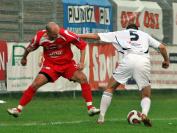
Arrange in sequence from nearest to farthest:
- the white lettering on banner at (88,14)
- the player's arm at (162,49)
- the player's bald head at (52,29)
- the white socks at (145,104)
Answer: the white socks at (145,104), the player's arm at (162,49), the player's bald head at (52,29), the white lettering on banner at (88,14)

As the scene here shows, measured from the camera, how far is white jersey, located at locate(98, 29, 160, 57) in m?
13.3

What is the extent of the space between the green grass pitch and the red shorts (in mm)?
864

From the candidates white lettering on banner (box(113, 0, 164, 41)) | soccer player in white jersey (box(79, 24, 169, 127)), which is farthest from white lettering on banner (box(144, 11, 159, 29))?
soccer player in white jersey (box(79, 24, 169, 127))

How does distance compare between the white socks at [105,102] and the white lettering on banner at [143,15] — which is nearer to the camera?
the white socks at [105,102]

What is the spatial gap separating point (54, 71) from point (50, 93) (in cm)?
1008

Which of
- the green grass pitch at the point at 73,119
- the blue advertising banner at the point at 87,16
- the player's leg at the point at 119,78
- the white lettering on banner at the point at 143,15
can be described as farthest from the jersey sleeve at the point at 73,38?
the white lettering on banner at the point at 143,15

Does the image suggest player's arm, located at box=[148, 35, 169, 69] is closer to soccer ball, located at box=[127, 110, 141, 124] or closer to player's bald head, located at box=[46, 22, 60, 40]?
soccer ball, located at box=[127, 110, 141, 124]

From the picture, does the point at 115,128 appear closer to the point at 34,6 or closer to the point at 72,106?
the point at 72,106

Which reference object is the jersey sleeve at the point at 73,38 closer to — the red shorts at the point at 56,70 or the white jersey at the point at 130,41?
the red shorts at the point at 56,70

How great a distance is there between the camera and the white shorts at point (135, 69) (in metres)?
13.2

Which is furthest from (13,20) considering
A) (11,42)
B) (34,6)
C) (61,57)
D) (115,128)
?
(115,128)

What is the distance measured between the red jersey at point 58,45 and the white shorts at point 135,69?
1120mm

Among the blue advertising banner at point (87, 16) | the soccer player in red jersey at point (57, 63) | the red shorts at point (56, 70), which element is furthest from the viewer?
the blue advertising banner at point (87, 16)

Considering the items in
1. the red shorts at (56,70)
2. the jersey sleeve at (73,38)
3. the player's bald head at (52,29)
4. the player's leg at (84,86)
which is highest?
the player's bald head at (52,29)
